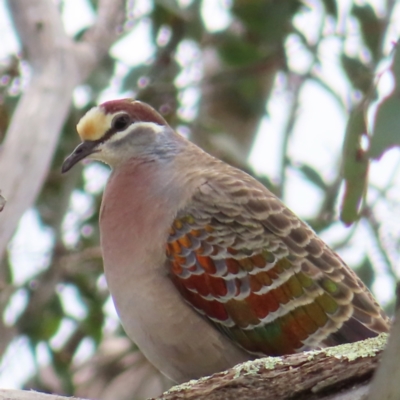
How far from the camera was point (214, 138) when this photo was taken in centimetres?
431

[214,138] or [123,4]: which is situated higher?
[123,4]

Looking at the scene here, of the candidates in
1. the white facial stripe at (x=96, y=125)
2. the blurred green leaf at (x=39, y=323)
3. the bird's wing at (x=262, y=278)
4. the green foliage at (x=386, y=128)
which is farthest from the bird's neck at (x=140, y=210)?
the green foliage at (x=386, y=128)

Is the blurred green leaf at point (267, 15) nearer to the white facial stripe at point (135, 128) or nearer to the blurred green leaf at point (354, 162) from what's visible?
the white facial stripe at point (135, 128)

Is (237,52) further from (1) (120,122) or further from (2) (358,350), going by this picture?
(2) (358,350)

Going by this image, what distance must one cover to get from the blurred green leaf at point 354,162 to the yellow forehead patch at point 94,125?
1.47 m

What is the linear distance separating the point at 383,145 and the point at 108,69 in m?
2.73

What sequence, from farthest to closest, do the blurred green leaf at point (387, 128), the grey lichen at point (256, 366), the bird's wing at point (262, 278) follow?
the bird's wing at point (262, 278), the grey lichen at point (256, 366), the blurred green leaf at point (387, 128)

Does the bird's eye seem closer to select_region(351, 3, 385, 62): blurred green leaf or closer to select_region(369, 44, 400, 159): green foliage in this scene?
select_region(351, 3, 385, 62): blurred green leaf

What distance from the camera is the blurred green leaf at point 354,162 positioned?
186 centimetres

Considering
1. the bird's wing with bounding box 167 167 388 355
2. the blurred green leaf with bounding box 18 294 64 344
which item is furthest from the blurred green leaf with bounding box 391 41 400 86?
the blurred green leaf with bounding box 18 294 64 344

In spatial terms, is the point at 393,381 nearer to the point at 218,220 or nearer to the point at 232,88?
the point at 218,220

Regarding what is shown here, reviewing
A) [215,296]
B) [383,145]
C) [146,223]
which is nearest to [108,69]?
[146,223]

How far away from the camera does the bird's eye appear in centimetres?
322

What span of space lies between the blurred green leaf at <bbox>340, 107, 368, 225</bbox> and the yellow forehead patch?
1.47m
